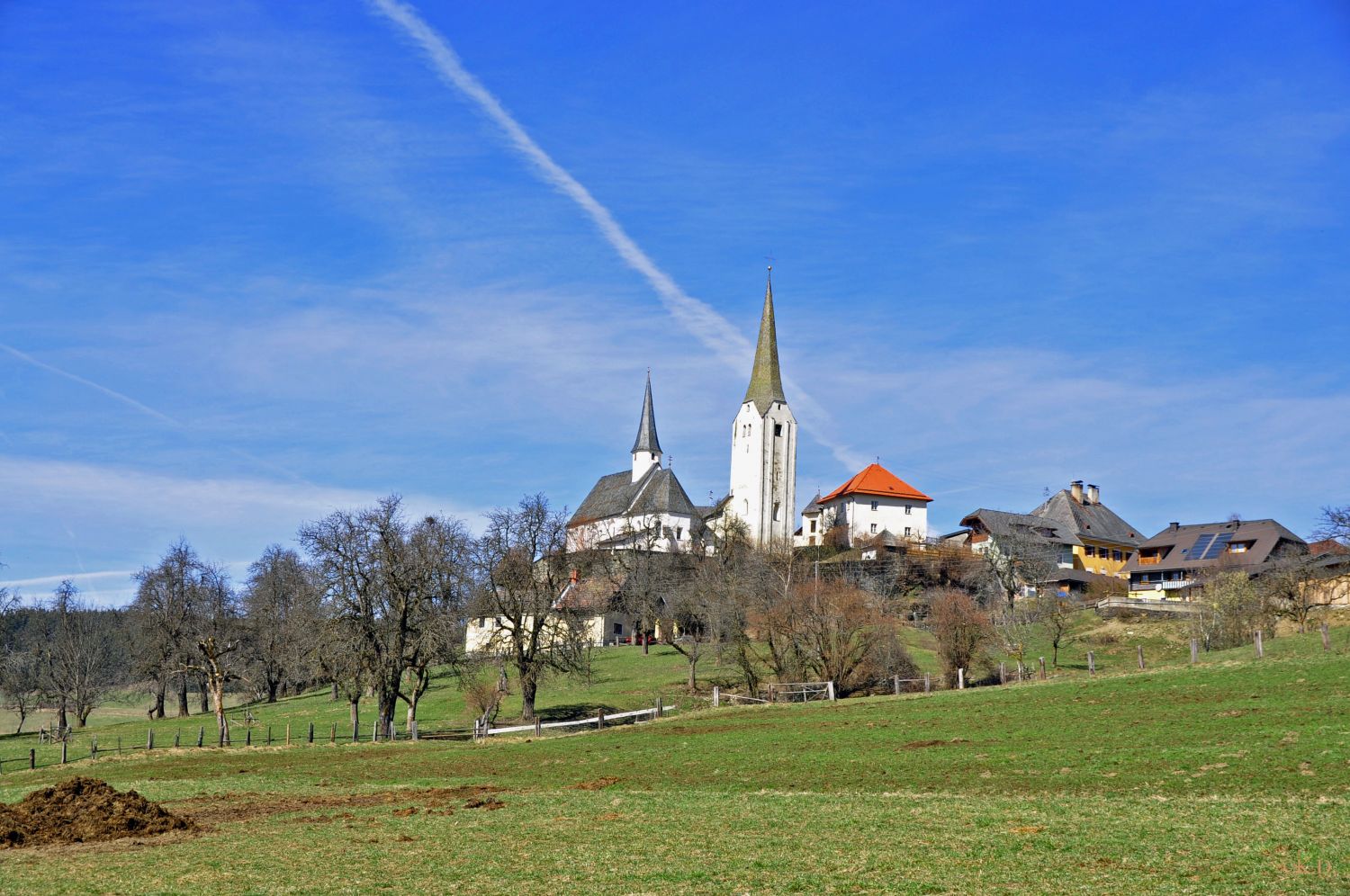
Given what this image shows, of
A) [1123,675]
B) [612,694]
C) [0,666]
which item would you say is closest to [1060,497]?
[612,694]

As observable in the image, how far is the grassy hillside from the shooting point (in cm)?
1714

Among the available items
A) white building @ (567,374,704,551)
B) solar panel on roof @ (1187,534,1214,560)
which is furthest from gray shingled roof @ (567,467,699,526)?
solar panel on roof @ (1187,534,1214,560)

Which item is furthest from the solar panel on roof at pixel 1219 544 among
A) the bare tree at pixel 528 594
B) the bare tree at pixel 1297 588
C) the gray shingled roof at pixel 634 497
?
the bare tree at pixel 528 594

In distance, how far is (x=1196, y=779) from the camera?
25.4m

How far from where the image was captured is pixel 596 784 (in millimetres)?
31188

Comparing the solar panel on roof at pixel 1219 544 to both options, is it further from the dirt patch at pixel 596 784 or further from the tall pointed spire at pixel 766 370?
the dirt patch at pixel 596 784

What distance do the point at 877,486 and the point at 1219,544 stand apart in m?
45.6

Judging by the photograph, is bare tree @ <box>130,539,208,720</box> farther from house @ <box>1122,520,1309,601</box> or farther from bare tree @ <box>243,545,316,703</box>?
house @ <box>1122,520,1309,601</box>

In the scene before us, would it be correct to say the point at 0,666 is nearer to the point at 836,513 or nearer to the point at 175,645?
the point at 175,645

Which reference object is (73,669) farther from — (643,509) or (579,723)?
(643,509)

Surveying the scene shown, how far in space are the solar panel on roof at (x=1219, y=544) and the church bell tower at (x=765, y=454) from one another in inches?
2082

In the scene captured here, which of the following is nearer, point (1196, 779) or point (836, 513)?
point (1196, 779)

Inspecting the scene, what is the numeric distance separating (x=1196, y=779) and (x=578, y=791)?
13866 mm

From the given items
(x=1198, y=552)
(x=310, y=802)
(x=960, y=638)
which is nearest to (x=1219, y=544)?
(x=1198, y=552)
